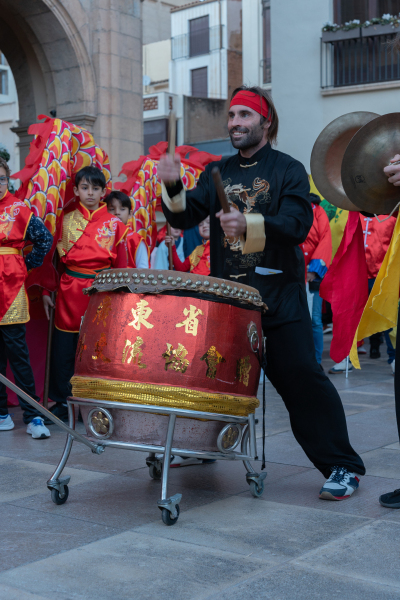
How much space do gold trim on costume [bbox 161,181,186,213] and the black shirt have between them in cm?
2

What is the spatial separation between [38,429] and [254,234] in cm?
233

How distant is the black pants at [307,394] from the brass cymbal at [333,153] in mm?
496

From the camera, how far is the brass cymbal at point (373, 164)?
2.99 meters

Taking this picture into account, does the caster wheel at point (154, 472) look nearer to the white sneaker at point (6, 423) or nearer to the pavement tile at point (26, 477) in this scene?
the pavement tile at point (26, 477)

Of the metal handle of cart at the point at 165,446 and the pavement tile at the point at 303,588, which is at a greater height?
the metal handle of cart at the point at 165,446

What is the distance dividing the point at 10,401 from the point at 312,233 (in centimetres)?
334

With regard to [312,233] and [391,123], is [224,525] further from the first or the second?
[312,233]

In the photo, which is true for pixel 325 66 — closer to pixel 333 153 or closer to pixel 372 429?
pixel 372 429

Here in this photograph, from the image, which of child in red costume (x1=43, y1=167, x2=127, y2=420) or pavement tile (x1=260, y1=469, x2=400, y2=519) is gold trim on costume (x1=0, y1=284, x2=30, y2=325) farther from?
pavement tile (x1=260, y1=469, x2=400, y2=519)

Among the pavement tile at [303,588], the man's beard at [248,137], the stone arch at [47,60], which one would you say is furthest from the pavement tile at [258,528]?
the stone arch at [47,60]

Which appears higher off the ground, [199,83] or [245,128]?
[199,83]

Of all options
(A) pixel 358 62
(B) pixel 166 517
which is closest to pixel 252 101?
(B) pixel 166 517

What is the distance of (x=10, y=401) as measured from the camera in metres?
5.84

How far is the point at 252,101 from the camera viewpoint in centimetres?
334
